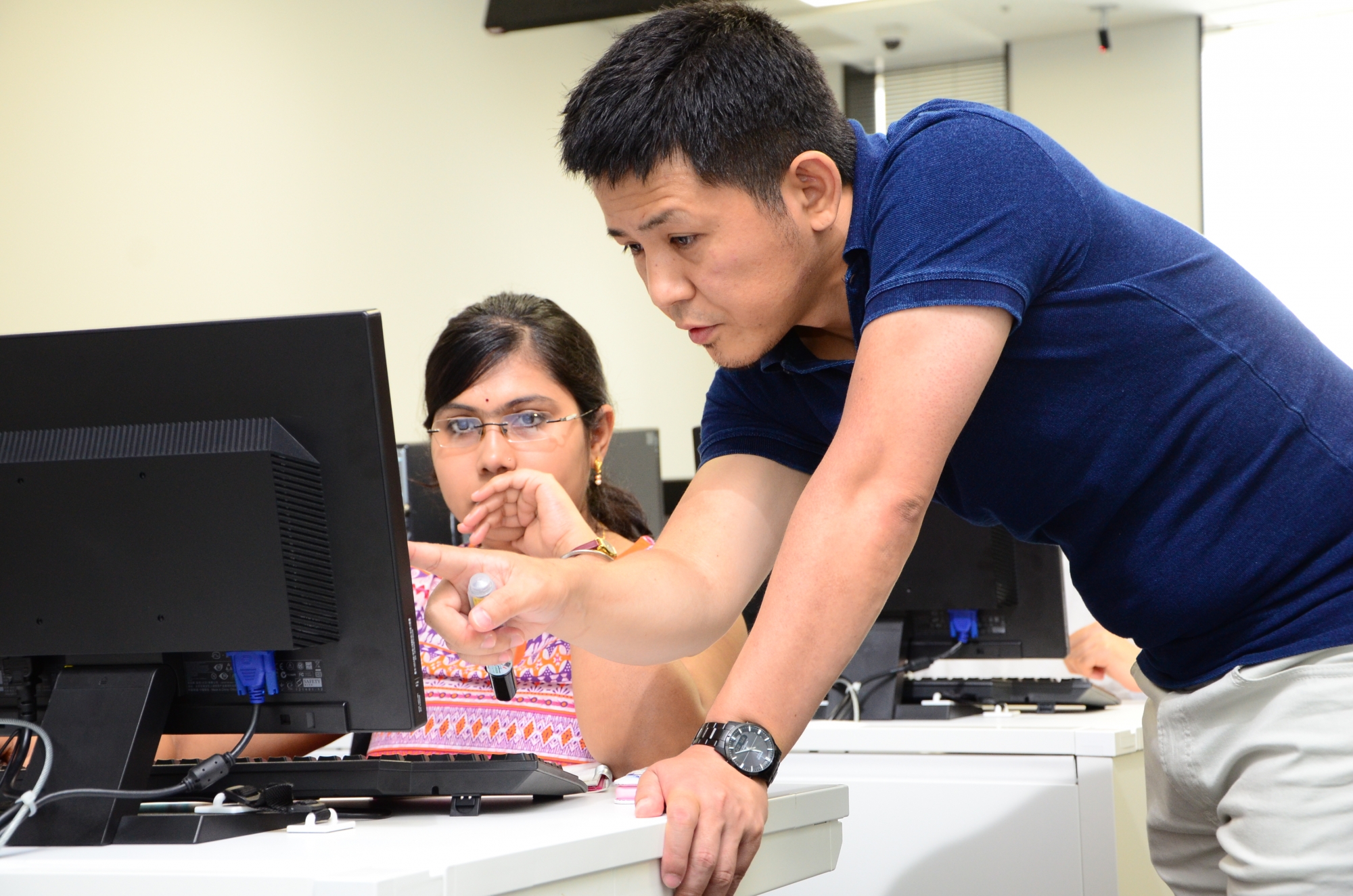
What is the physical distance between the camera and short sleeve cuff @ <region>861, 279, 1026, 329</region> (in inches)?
38.2

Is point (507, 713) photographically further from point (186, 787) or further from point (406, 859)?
point (406, 859)

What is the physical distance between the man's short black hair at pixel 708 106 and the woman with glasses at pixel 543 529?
0.36m

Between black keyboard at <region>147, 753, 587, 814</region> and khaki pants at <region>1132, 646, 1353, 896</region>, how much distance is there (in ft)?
1.86

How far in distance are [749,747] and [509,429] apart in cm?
98

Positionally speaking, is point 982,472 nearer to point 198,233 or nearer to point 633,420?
point 198,233

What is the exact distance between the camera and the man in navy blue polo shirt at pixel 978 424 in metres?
0.99

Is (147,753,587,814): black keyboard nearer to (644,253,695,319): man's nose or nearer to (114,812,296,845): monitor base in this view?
(114,812,296,845): monitor base

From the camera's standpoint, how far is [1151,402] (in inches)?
42.6

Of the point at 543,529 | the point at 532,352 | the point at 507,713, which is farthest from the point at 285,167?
the point at 543,529

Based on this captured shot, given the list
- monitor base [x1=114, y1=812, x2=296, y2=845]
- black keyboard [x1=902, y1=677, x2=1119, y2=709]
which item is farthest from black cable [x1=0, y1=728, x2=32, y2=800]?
black keyboard [x1=902, y1=677, x2=1119, y2=709]

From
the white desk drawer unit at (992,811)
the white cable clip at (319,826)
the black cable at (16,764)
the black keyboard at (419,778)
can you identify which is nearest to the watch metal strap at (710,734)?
the black keyboard at (419,778)

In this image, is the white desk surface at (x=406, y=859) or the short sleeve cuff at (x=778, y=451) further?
the short sleeve cuff at (x=778, y=451)

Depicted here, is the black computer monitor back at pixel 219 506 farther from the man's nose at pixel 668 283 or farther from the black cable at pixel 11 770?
the man's nose at pixel 668 283

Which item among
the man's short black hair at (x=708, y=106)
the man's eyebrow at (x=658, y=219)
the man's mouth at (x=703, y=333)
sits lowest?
the man's mouth at (x=703, y=333)
